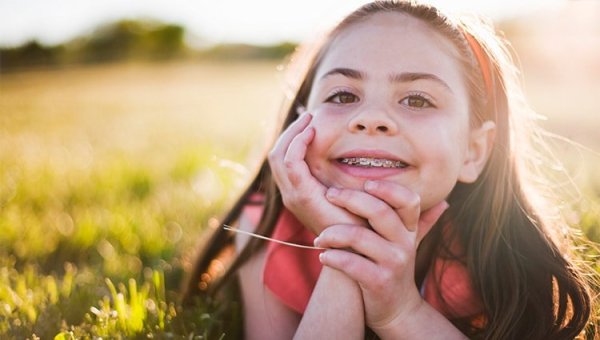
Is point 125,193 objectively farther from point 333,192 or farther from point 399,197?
point 399,197

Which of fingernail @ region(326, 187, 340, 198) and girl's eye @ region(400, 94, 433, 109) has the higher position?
girl's eye @ region(400, 94, 433, 109)

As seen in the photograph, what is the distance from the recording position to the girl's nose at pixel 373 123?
207 centimetres

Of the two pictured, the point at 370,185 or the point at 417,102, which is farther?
the point at 417,102

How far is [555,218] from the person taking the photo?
8.68 ft

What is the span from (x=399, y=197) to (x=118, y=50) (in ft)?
112

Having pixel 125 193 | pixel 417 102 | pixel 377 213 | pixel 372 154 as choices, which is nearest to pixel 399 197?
pixel 377 213

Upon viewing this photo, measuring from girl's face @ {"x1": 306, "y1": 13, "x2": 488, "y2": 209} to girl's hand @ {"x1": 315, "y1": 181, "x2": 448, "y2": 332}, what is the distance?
11cm

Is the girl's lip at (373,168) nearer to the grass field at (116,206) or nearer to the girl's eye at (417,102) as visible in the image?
the girl's eye at (417,102)

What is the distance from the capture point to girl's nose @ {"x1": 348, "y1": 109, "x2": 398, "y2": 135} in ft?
6.78

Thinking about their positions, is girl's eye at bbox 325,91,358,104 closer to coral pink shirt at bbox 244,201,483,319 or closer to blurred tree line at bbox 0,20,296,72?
coral pink shirt at bbox 244,201,483,319

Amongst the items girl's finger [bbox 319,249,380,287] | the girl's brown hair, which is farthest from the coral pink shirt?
girl's finger [bbox 319,249,380,287]

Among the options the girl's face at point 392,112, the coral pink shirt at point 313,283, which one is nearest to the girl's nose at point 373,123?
the girl's face at point 392,112

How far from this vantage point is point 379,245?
1999 millimetres

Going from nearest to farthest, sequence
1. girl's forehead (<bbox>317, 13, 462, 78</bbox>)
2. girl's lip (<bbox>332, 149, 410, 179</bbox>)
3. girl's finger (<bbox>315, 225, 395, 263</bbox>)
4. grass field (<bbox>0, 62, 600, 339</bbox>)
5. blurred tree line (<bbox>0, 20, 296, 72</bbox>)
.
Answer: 1. girl's finger (<bbox>315, 225, 395, 263</bbox>)
2. girl's lip (<bbox>332, 149, 410, 179</bbox>)
3. girl's forehead (<bbox>317, 13, 462, 78</bbox>)
4. grass field (<bbox>0, 62, 600, 339</bbox>)
5. blurred tree line (<bbox>0, 20, 296, 72</bbox>)
